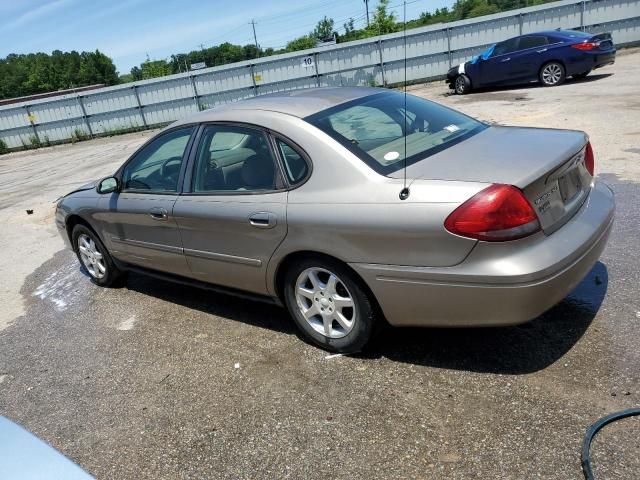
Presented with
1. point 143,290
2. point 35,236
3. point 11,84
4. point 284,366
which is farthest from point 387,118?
point 11,84

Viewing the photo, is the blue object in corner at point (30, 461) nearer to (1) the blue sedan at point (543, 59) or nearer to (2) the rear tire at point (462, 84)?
(1) the blue sedan at point (543, 59)

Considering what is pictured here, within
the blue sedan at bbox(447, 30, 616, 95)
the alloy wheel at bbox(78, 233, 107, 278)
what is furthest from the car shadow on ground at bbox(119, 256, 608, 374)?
the blue sedan at bbox(447, 30, 616, 95)

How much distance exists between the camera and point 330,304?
3.42 metres

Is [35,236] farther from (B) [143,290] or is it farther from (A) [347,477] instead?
(A) [347,477]

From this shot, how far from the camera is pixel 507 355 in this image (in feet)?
10.8

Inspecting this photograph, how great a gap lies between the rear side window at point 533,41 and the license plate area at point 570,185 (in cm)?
1342

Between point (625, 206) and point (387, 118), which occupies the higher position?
point (387, 118)

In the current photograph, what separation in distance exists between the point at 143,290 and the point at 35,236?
3.75 m

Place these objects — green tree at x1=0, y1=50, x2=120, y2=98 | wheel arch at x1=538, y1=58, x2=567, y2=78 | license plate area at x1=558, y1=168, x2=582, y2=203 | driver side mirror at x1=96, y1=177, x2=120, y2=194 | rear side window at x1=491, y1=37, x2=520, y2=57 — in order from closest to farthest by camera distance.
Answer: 1. license plate area at x1=558, y1=168, x2=582, y2=203
2. driver side mirror at x1=96, y1=177, x2=120, y2=194
3. wheel arch at x1=538, y1=58, x2=567, y2=78
4. rear side window at x1=491, y1=37, x2=520, y2=57
5. green tree at x1=0, y1=50, x2=120, y2=98

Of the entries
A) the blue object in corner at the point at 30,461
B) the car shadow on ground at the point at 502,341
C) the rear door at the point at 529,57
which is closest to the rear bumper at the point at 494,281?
the car shadow on ground at the point at 502,341

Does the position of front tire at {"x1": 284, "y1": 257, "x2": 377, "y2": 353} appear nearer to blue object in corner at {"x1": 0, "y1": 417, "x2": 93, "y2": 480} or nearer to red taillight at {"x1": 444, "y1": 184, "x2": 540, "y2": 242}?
red taillight at {"x1": 444, "y1": 184, "x2": 540, "y2": 242}

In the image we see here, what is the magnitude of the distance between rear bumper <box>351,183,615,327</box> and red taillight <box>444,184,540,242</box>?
57 mm

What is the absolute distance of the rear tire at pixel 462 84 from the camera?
16.9 metres

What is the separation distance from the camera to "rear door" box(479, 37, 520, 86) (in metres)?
15.7
